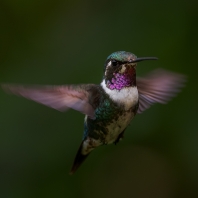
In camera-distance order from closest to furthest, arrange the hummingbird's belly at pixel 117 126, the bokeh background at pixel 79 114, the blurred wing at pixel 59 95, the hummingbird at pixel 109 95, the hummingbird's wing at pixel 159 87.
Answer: the blurred wing at pixel 59 95 → the hummingbird at pixel 109 95 → the hummingbird's belly at pixel 117 126 → the hummingbird's wing at pixel 159 87 → the bokeh background at pixel 79 114

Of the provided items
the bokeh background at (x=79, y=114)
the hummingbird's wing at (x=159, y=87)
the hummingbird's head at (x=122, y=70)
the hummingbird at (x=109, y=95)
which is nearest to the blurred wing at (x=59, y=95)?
the hummingbird at (x=109, y=95)

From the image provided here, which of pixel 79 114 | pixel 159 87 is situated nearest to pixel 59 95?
pixel 159 87

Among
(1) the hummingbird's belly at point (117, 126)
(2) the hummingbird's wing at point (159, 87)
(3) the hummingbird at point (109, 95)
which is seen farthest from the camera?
(2) the hummingbird's wing at point (159, 87)

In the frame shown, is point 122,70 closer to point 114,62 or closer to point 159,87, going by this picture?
point 114,62

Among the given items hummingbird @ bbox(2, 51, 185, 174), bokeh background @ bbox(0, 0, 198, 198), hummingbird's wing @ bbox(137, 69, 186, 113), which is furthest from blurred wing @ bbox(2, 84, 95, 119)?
bokeh background @ bbox(0, 0, 198, 198)

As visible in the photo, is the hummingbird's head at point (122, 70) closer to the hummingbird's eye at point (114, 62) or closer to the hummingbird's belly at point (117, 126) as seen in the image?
the hummingbird's eye at point (114, 62)
